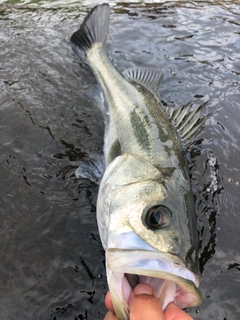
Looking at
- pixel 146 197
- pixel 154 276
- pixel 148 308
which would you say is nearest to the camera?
pixel 148 308

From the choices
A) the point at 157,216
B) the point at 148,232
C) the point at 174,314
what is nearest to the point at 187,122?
the point at 157,216

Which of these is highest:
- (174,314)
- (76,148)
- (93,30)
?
(93,30)

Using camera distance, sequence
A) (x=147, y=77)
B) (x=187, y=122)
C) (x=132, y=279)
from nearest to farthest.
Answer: (x=132, y=279) → (x=187, y=122) → (x=147, y=77)

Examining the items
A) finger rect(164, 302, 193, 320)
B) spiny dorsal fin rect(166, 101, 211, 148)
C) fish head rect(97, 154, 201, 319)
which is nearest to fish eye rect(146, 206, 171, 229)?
fish head rect(97, 154, 201, 319)

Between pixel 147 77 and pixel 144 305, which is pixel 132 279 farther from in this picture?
pixel 147 77

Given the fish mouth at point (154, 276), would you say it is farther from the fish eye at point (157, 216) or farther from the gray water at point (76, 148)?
the gray water at point (76, 148)

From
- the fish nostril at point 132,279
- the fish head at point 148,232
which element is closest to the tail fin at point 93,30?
the fish head at point 148,232
